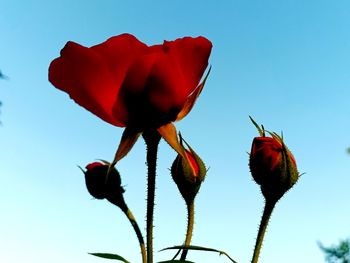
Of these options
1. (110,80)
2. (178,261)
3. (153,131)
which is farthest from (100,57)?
(178,261)

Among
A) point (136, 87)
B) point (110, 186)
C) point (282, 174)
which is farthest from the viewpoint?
point (110, 186)

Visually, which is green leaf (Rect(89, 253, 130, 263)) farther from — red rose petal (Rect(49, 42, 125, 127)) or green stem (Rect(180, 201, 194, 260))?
red rose petal (Rect(49, 42, 125, 127))

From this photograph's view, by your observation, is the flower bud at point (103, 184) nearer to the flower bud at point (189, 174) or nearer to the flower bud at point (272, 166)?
the flower bud at point (189, 174)

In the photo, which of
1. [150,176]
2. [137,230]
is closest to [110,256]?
[137,230]

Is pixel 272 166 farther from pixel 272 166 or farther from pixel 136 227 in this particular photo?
pixel 136 227

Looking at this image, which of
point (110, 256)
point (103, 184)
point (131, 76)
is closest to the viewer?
point (131, 76)

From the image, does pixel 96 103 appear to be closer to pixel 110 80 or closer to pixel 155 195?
pixel 110 80

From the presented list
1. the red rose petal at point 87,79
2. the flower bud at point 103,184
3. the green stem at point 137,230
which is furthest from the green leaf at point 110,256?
the red rose petal at point 87,79
